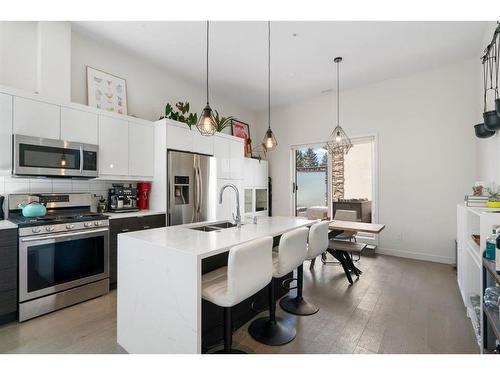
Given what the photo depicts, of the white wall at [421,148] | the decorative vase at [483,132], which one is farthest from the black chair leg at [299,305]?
the white wall at [421,148]

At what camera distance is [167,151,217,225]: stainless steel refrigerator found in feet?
11.7

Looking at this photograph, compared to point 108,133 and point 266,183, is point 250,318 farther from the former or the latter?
point 266,183

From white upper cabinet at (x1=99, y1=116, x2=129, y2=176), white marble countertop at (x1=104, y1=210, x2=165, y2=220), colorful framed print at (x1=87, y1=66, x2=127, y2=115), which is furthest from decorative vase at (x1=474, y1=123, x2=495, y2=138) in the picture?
colorful framed print at (x1=87, y1=66, x2=127, y2=115)

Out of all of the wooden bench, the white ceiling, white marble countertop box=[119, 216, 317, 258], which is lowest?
the wooden bench

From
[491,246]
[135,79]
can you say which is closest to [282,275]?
[491,246]

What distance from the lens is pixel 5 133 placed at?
239 cm

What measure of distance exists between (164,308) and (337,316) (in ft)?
5.47

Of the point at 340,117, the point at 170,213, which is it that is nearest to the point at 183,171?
the point at 170,213

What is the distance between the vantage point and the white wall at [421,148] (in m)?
3.87

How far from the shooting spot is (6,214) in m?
2.60

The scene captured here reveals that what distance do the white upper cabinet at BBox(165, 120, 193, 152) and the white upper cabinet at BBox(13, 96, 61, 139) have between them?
126 centimetres

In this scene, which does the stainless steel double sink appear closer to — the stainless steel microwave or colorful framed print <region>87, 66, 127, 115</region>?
the stainless steel microwave

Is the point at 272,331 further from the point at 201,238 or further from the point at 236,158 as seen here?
the point at 236,158

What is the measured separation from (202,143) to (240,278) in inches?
119
